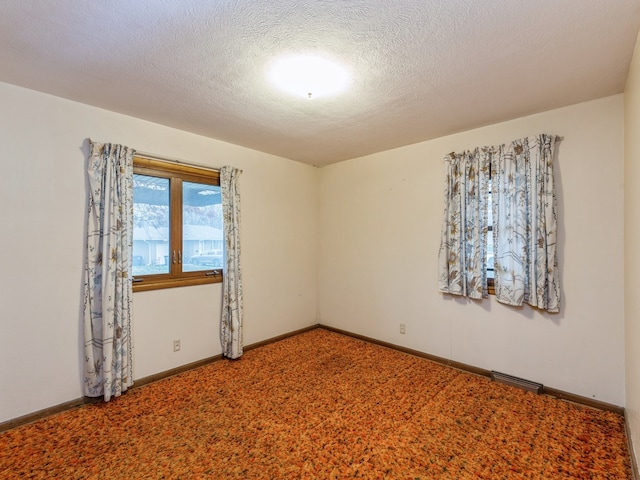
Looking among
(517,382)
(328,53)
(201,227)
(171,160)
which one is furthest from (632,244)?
(171,160)

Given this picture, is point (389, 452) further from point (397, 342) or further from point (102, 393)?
point (102, 393)

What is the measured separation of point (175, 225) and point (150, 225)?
231 millimetres

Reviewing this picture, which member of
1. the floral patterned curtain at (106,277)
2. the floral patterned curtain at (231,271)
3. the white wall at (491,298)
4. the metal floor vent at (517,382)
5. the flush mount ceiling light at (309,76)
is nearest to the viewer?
the flush mount ceiling light at (309,76)

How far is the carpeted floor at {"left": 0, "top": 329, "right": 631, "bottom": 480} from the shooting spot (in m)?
1.83

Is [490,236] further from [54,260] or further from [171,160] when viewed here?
[54,260]

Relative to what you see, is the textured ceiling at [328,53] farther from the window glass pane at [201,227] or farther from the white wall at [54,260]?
the window glass pane at [201,227]

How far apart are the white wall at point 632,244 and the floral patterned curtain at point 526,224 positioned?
46 cm

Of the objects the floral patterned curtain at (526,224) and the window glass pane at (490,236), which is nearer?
the floral patterned curtain at (526,224)

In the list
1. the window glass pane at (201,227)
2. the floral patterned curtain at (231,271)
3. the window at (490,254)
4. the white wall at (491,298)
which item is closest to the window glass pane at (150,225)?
the window glass pane at (201,227)

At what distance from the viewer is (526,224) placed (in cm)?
272

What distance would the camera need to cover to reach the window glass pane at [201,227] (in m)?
3.29

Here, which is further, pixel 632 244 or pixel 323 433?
pixel 323 433

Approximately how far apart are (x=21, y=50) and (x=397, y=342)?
4.12m

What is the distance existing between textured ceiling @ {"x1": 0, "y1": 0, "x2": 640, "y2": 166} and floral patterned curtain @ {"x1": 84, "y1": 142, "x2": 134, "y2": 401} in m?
0.56
